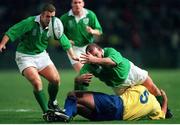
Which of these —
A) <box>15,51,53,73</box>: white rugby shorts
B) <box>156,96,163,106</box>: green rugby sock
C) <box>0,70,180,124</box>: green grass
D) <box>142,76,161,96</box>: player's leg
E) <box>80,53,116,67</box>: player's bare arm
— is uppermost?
<box>80,53,116,67</box>: player's bare arm

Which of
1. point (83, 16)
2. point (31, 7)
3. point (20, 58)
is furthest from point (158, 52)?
point (20, 58)

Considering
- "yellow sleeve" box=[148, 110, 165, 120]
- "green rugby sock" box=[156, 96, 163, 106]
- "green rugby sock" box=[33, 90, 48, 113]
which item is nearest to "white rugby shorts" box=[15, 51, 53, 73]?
"green rugby sock" box=[33, 90, 48, 113]

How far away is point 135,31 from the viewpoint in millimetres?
33031

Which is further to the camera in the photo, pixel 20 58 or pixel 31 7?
pixel 31 7

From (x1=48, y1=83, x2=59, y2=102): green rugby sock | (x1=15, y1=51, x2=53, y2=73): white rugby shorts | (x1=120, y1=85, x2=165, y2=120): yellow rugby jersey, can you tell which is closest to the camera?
(x1=120, y1=85, x2=165, y2=120): yellow rugby jersey

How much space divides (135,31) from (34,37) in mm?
18914

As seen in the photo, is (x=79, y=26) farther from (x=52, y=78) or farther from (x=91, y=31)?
(x=52, y=78)

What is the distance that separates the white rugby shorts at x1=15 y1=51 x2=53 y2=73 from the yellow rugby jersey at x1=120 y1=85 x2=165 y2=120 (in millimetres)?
2189

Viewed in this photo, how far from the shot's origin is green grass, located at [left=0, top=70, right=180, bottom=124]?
43.9ft

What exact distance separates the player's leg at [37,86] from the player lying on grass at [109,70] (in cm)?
98

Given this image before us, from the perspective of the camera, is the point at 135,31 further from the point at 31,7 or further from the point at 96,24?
the point at 96,24

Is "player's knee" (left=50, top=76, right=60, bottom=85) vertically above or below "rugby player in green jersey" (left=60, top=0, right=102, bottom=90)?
below

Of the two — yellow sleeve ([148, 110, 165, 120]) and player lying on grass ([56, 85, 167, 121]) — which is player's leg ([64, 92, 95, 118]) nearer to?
player lying on grass ([56, 85, 167, 121])

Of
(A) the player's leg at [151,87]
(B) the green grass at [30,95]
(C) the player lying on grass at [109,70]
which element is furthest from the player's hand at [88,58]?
(A) the player's leg at [151,87]
